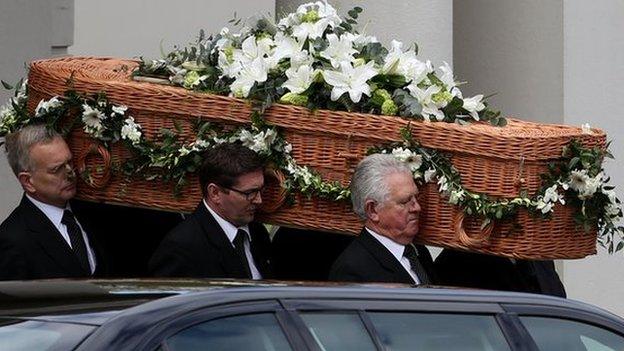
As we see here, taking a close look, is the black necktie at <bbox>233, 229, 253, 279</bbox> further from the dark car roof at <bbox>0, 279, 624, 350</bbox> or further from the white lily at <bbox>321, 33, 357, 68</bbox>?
the dark car roof at <bbox>0, 279, 624, 350</bbox>

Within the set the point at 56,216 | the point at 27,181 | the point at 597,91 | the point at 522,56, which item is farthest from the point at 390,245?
the point at 597,91

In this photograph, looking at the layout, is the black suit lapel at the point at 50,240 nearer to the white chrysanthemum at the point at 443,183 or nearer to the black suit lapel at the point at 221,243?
the black suit lapel at the point at 221,243

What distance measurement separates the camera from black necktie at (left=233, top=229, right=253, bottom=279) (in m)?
7.12

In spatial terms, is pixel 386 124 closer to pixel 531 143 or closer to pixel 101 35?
pixel 531 143

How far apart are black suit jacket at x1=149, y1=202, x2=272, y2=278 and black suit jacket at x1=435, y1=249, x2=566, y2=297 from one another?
3.23 feet

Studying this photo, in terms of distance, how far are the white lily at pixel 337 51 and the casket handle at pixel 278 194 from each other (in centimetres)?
49

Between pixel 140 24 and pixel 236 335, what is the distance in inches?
277

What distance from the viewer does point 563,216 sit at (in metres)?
7.11

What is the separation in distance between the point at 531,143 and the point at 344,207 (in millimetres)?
805

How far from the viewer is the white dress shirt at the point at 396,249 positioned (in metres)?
7.03

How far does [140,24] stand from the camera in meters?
11.3

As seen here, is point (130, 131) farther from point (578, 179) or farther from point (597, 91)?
point (597, 91)

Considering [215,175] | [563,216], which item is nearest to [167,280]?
[215,175]

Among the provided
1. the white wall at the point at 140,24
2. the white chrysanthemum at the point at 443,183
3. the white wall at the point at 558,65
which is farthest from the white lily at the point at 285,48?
the white wall at the point at 558,65
